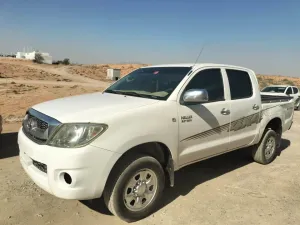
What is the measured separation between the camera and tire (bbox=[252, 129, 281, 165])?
586 cm

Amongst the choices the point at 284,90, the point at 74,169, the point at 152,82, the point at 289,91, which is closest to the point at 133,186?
the point at 74,169

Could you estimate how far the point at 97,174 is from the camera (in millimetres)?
3102

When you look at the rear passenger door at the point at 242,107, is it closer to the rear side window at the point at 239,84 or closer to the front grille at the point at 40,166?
the rear side window at the point at 239,84

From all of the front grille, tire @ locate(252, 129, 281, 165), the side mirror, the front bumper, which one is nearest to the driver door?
the side mirror

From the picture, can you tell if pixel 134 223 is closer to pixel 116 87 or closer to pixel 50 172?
pixel 50 172

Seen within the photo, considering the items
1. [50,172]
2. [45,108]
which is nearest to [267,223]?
[50,172]

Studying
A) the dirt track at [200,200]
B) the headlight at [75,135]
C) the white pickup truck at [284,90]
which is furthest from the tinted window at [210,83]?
the white pickup truck at [284,90]

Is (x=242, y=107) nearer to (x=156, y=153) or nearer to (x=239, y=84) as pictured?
(x=239, y=84)

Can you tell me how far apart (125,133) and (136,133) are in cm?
15

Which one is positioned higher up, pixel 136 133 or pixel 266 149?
pixel 136 133

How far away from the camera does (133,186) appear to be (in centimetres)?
354

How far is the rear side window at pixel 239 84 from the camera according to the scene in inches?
194

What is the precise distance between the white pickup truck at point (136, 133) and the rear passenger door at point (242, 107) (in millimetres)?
17

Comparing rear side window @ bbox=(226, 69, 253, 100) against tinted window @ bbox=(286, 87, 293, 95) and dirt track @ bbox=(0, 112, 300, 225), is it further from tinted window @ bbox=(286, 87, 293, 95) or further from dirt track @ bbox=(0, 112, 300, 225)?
tinted window @ bbox=(286, 87, 293, 95)
